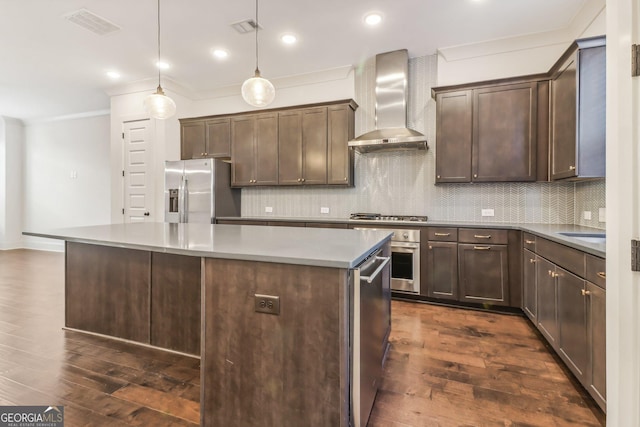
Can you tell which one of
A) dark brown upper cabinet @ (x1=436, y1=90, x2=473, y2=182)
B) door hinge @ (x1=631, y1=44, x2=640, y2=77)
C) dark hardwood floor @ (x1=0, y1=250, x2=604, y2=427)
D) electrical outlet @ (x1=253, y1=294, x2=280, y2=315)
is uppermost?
dark brown upper cabinet @ (x1=436, y1=90, x2=473, y2=182)

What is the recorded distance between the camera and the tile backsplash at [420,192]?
3.59m

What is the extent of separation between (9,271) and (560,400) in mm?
7182

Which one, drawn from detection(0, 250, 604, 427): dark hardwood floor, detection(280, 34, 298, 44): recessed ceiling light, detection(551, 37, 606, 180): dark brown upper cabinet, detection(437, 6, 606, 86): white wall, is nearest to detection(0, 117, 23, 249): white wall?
detection(0, 250, 604, 427): dark hardwood floor

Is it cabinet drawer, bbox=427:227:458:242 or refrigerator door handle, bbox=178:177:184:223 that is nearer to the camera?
cabinet drawer, bbox=427:227:458:242

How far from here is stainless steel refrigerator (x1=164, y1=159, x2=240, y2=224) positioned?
15.2 ft

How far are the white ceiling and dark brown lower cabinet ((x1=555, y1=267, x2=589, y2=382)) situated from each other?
2624 mm

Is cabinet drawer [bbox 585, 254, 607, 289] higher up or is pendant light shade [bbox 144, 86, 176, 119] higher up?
pendant light shade [bbox 144, 86, 176, 119]

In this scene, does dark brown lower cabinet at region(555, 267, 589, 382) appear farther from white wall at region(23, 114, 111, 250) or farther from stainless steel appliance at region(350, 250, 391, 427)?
white wall at region(23, 114, 111, 250)

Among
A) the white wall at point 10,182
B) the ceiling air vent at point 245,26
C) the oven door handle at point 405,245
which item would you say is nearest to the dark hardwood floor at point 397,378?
the oven door handle at point 405,245

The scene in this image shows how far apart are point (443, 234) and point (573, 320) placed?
5.26 feet

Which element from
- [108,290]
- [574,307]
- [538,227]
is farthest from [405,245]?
[108,290]

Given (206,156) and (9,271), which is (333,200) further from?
(9,271)

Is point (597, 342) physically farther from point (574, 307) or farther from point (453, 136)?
point (453, 136)

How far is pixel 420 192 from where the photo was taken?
414 centimetres
